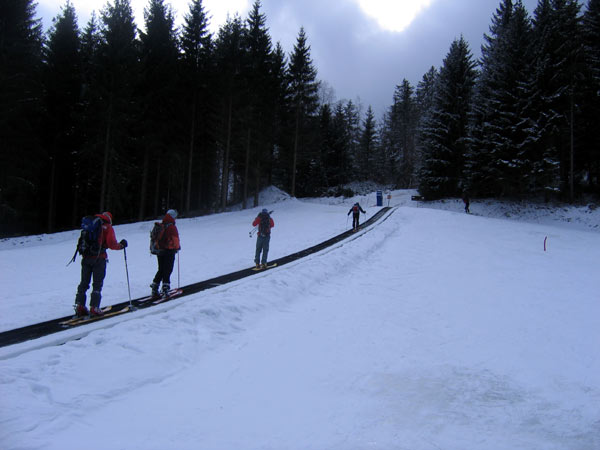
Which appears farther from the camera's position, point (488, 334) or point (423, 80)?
point (423, 80)

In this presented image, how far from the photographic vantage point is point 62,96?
26203 millimetres

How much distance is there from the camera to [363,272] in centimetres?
1095

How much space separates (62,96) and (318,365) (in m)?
31.2

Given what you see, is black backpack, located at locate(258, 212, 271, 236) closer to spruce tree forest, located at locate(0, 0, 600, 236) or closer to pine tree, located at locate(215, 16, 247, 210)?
spruce tree forest, located at locate(0, 0, 600, 236)

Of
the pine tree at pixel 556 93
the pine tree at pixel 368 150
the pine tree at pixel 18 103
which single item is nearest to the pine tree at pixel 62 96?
the pine tree at pixel 18 103

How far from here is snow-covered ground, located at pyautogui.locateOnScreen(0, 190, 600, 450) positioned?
3.32m

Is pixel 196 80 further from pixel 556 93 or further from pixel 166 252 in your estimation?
pixel 556 93

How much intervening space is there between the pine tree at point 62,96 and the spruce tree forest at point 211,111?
0.27 feet

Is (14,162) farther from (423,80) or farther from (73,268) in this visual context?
(423,80)

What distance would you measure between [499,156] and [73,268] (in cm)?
3198

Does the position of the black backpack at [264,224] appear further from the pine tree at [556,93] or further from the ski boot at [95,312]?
the pine tree at [556,93]

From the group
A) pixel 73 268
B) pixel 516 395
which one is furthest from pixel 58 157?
pixel 516 395

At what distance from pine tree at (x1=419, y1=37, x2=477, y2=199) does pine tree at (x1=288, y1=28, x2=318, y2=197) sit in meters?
13.0

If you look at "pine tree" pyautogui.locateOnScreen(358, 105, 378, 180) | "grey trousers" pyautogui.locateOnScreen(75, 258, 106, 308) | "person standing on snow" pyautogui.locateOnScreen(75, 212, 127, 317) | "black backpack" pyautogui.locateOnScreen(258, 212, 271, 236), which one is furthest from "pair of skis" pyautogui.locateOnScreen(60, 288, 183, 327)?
"pine tree" pyautogui.locateOnScreen(358, 105, 378, 180)
